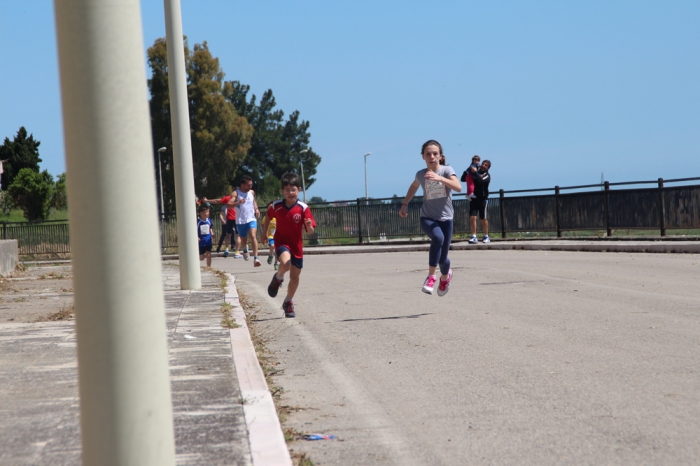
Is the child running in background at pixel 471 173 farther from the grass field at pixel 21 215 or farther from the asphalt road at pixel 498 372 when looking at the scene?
the grass field at pixel 21 215

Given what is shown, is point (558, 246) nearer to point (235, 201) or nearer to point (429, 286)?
point (235, 201)

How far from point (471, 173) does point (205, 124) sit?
35076mm

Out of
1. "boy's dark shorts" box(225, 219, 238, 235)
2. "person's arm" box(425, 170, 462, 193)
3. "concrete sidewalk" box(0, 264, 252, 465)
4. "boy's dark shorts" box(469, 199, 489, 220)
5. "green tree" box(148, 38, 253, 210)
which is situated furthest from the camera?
"green tree" box(148, 38, 253, 210)

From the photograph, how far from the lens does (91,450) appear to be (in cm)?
272

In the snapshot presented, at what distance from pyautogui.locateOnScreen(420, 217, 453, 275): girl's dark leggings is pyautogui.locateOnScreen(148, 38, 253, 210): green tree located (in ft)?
150

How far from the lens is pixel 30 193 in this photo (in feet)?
187

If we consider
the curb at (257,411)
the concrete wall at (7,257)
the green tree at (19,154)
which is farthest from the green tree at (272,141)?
the curb at (257,411)

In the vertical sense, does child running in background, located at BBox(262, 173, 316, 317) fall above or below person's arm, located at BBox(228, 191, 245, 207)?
below

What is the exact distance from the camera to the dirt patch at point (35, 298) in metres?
9.66

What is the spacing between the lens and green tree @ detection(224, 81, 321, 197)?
10394cm

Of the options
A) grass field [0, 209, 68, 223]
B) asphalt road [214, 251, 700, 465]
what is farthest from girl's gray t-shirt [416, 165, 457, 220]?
grass field [0, 209, 68, 223]

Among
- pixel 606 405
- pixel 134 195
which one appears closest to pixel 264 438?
pixel 134 195

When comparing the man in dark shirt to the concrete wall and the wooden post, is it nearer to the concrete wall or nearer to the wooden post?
the wooden post

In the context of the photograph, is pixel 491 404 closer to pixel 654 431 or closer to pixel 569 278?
pixel 654 431
